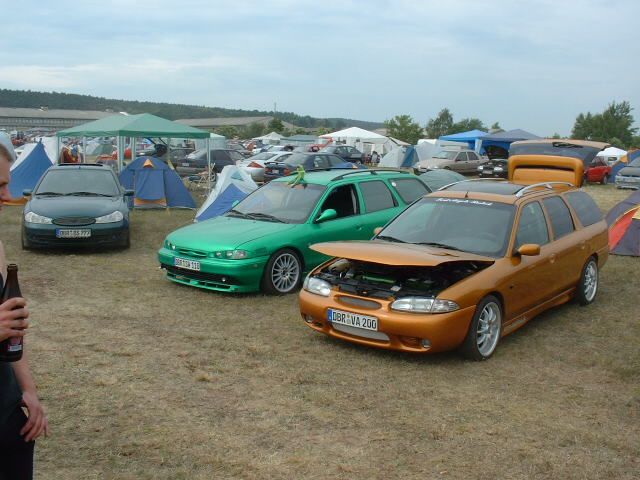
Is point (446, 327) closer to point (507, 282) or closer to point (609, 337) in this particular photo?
point (507, 282)

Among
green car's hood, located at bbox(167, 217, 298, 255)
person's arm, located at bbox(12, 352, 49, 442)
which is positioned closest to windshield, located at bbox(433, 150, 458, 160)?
green car's hood, located at bbox(167, 217, 298, 255)

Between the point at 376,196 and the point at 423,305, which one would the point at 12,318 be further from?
the point at 376,196

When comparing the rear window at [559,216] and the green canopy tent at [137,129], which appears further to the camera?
the green canopy tent at [137,129]

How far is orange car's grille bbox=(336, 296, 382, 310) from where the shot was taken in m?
5.93

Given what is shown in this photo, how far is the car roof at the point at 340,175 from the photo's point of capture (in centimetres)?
926

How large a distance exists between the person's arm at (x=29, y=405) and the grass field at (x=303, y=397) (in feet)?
5.14

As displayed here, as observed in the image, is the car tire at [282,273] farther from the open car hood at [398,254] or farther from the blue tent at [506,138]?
the blue tent at [506,138]

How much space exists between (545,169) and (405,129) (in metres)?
75.9

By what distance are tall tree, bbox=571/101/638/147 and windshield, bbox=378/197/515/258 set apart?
71567 mm

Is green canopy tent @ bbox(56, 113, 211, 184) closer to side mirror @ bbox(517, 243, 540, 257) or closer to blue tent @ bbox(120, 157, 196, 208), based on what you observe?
blue tent @ bbox(120, 157, 196, 208)

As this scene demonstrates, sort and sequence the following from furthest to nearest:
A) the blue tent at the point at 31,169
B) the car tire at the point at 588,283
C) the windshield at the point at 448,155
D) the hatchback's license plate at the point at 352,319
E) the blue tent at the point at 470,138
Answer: the blue tent at the point at 470,138 → the windshield at the point at 448,155 → the blue tent at the point at 31,169 → the car tire at the point at 588,283 → the hatchback's license plate at the point at 352,319

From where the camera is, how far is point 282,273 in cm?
830

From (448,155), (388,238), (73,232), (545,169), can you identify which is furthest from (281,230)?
(448,155)

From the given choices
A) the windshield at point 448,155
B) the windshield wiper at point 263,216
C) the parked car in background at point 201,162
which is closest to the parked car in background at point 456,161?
the windshield at point 448,155
